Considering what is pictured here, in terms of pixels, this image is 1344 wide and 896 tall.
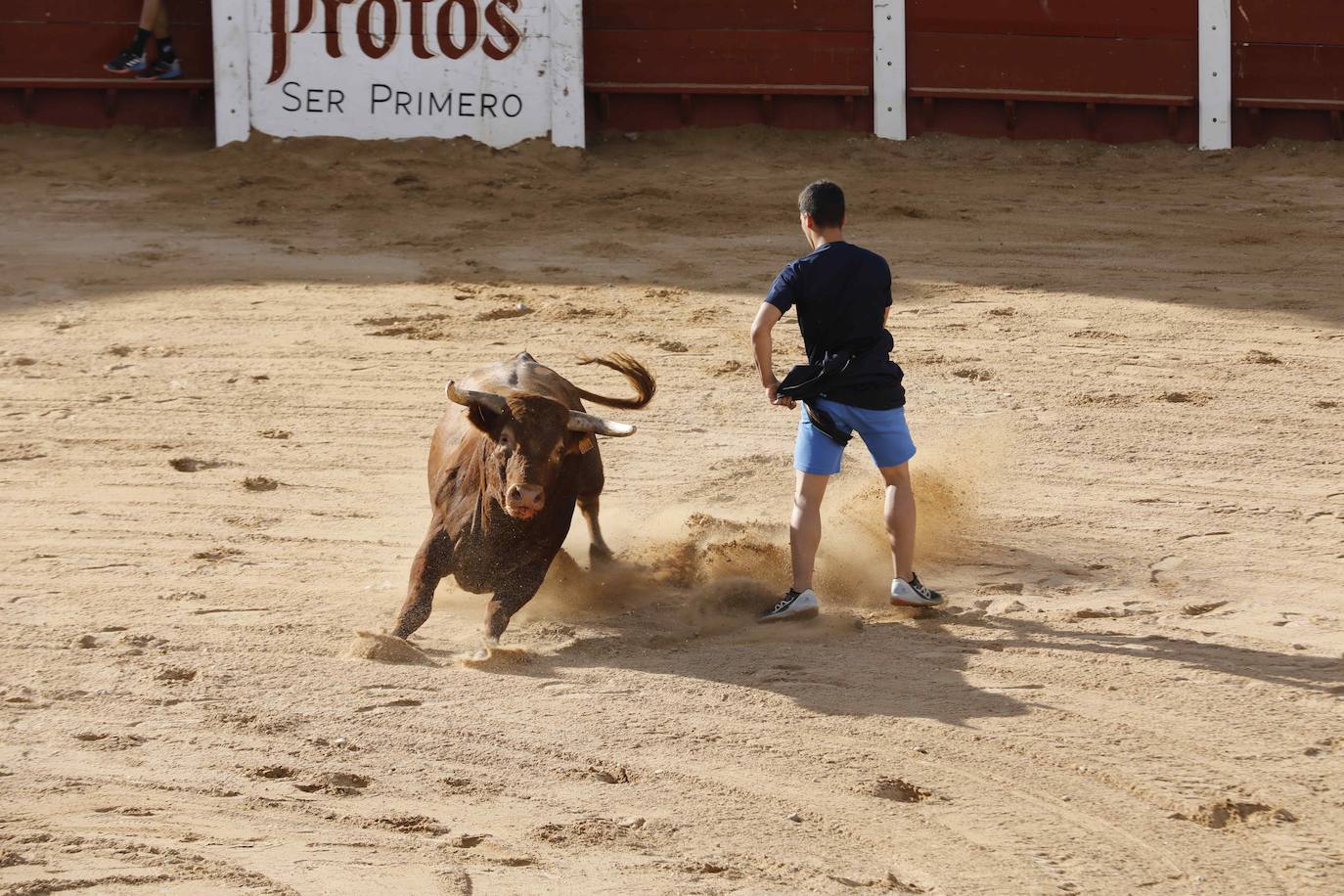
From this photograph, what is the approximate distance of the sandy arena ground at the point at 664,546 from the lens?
11.9ft

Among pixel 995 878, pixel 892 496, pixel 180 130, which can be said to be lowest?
pixel 995 878

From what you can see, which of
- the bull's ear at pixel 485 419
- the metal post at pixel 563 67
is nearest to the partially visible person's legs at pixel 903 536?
the bull's ear at pixel 485 419

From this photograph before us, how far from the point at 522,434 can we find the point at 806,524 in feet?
3.08

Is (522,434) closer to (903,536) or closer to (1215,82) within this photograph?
(903,536)

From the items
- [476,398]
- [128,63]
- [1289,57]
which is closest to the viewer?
[476,398]

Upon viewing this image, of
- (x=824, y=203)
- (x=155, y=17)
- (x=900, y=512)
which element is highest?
(x=155, y=17)

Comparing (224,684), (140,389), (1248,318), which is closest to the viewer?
(224,684)

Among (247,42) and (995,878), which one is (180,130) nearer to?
(247,42)

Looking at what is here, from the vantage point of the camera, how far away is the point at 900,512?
16.6 ft

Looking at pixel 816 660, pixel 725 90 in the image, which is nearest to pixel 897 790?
pixel 816 660

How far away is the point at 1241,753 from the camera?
3.99 m

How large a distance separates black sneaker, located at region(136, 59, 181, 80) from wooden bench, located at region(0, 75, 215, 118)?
29 millimetres

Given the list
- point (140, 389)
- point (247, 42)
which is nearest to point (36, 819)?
point (140, 389)

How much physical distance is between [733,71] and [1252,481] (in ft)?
23.2
